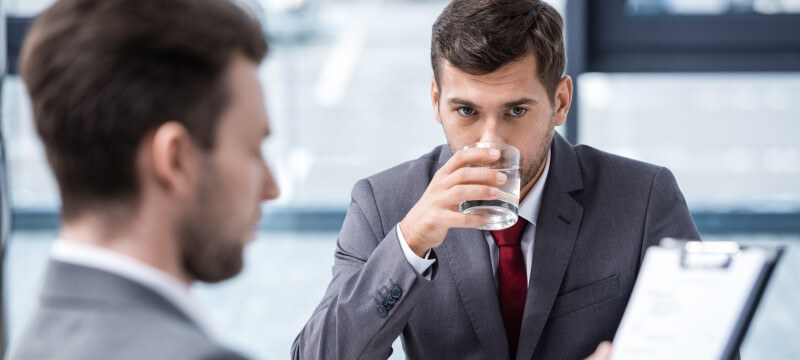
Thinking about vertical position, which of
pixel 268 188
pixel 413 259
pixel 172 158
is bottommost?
pixel 413 259

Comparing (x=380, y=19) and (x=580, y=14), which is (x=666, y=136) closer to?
(x=380, y=19)

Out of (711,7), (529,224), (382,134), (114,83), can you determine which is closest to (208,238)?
(114,83)

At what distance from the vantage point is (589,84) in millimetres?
5766

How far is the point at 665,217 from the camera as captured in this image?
1.94 m

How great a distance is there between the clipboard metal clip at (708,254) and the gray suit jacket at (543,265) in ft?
1.71

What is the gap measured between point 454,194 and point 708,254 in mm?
483

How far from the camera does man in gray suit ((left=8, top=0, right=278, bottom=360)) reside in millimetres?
915

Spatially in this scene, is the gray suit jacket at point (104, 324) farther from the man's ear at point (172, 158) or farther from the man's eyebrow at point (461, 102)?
the man's eyebrow at point (461, 102)

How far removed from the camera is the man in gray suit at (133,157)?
0.92 m

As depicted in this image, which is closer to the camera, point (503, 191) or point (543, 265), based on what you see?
point (503, 191)

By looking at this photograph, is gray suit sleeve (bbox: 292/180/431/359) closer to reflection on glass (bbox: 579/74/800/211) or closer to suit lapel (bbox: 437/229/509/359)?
suit lapel (bbox: 437/229/509/359)

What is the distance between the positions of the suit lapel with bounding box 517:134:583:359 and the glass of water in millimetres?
220

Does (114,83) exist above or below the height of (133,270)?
above

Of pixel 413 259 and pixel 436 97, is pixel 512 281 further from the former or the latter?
pixel 436 97
